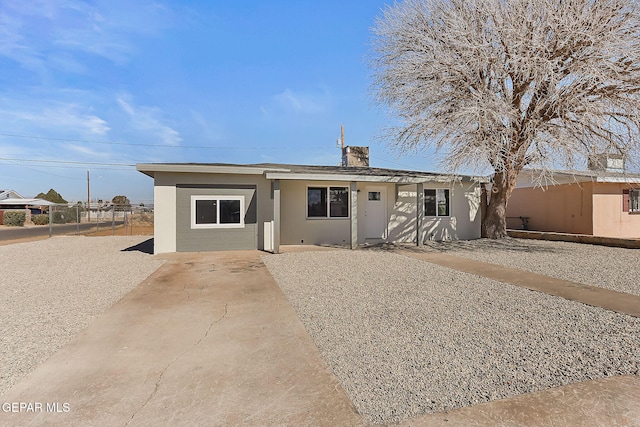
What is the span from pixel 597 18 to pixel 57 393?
45.9 feet

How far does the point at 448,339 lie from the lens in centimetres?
374

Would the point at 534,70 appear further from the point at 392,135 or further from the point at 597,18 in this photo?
the point at 392,135

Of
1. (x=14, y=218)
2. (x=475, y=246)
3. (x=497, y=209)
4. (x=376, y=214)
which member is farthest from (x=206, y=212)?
(x=14, y=218)

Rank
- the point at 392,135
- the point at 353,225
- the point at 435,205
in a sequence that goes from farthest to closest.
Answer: the point at 435,205 < the point at 392,135 < the point at 353,225

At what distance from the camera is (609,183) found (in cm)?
1462

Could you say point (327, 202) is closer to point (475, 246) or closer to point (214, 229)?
point (214, 229)

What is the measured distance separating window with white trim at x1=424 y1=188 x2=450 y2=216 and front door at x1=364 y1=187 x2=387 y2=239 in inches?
73.2

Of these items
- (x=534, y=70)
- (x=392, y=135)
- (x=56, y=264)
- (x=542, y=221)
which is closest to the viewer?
(x=56, y=264)

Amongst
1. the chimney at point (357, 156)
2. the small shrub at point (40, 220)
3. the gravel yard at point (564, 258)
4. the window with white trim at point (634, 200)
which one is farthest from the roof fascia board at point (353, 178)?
the small shrub at point (40, 220)

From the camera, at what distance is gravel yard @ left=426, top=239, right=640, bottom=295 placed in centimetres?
688

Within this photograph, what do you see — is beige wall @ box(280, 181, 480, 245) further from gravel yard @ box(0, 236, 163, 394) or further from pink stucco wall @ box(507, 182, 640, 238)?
gravel yard @ box(0, 236, 163, 394)

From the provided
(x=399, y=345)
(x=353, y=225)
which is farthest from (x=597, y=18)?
(x=399, y=345)

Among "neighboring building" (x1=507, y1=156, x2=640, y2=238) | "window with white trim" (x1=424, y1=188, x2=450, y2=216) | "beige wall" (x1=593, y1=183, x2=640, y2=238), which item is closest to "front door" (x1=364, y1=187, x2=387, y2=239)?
"window with white trim" (x1=424, y1=188, x2=450, y2=216)

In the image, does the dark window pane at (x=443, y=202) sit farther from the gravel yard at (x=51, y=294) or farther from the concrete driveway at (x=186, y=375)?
the gravel yard at (x=51, y=294)
